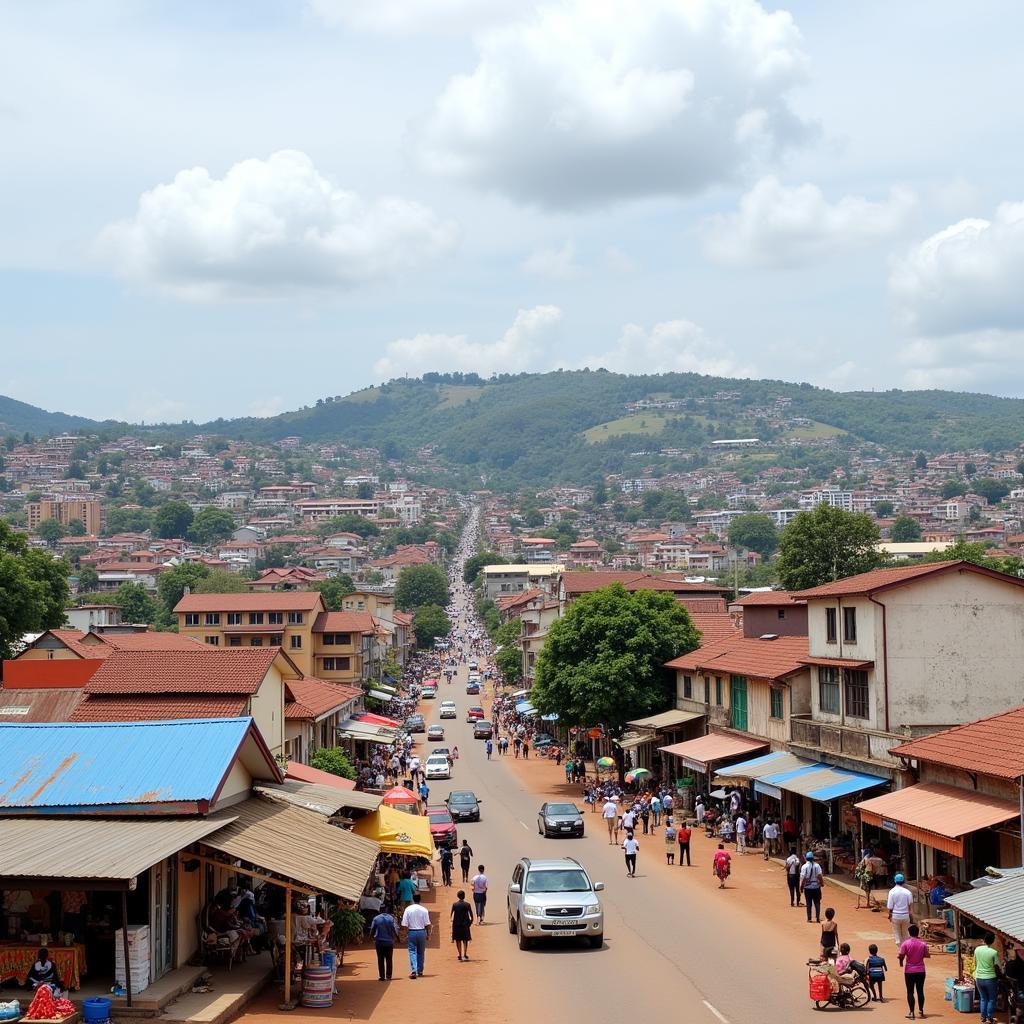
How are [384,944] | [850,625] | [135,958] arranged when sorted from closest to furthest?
[135,958] → [384,944] → [850,625]

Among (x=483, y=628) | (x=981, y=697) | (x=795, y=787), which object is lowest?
(x=483, y=628)

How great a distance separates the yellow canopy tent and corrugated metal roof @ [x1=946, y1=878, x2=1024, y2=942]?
11436 millimetres

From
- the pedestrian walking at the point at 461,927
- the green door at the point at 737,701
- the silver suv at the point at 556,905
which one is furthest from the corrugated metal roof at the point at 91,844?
the green door at the point at 737,701

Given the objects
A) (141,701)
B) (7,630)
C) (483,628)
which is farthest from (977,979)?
(483,628)

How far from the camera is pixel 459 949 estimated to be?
23.3m

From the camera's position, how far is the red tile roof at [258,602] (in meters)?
81.1

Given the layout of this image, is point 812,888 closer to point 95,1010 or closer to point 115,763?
point 115,763

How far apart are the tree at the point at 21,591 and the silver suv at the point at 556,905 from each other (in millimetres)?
44902

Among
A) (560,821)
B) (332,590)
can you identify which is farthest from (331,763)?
(332,590)

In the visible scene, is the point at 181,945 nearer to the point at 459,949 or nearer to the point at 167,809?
the point at 167,809

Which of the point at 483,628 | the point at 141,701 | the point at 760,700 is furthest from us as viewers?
the point at 483,628

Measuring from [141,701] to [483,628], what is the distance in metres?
152

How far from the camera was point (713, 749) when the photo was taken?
42.2m

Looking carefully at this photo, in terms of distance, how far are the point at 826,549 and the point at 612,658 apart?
116ft
